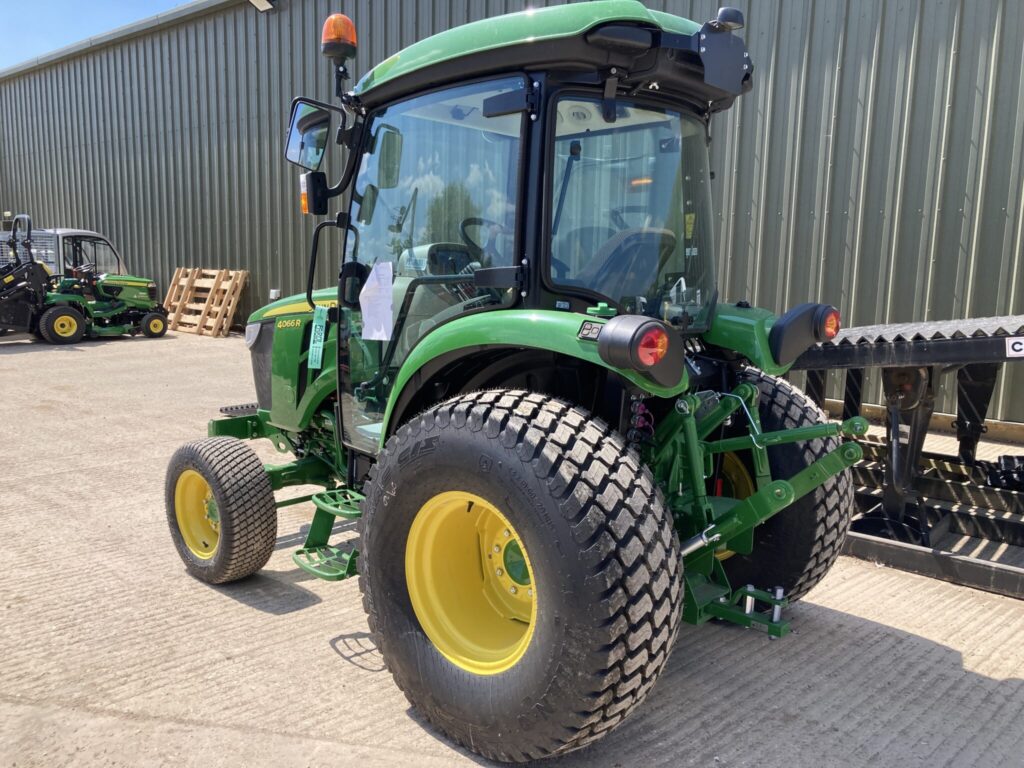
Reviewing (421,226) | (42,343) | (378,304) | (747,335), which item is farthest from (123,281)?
(747,335)

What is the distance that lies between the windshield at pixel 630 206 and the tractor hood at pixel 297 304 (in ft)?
4.48

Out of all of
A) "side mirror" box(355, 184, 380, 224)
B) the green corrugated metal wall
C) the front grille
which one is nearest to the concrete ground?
the front grille

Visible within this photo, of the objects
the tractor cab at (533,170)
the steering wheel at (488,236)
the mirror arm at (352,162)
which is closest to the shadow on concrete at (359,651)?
the tractor cab at (533,170)

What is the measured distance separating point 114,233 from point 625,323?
1783cm

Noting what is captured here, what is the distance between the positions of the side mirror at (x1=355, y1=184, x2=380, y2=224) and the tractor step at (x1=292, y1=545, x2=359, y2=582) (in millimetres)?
1317

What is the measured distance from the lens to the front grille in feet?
13.4

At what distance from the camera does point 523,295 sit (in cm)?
257

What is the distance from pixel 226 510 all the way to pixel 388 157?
1657mm

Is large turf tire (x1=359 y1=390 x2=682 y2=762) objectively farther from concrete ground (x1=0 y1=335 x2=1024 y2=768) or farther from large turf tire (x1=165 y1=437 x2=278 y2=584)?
large turf tire (x1=165 y1=437 x2=278 y2=584)

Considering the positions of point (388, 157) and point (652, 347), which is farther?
point (388, 157)

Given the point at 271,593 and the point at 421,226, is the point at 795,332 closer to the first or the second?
the point at 421,226

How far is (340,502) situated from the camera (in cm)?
340

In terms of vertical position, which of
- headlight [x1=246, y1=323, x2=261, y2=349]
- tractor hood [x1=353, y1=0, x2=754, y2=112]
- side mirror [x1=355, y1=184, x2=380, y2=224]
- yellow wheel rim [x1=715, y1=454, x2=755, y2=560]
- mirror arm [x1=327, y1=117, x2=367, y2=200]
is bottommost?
yellow wheel rim [x1=715, y1=454, x2=755, y2=560]

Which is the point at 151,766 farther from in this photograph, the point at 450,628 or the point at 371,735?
the point at 450,628
